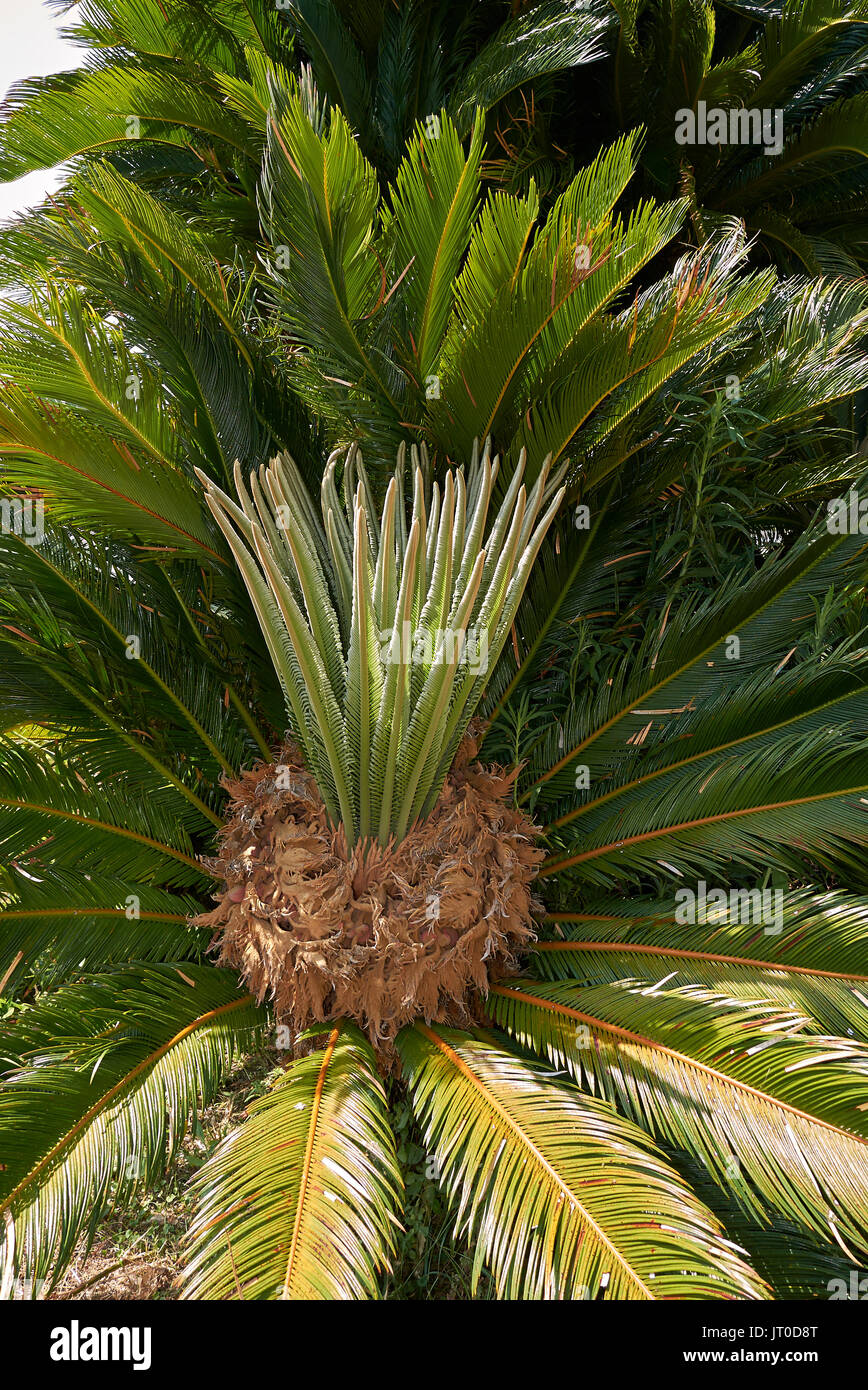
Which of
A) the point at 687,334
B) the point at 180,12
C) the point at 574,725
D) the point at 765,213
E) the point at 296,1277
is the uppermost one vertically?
the point at 180,12

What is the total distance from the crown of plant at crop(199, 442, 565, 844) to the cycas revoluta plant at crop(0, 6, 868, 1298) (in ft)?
0.05

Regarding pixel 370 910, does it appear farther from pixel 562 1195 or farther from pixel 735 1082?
pixel 735 1082

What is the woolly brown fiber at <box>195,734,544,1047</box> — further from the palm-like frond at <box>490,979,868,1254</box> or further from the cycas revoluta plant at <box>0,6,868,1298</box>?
the palm-like frond at <box>490,979,868,1254</box>

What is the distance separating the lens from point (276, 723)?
2.82m

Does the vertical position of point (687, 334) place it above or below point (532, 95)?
below

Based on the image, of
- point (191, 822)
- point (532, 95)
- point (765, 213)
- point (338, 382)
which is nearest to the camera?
→ point (338, 382)

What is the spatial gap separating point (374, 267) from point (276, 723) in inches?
55.8

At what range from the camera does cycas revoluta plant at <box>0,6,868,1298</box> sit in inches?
68.2

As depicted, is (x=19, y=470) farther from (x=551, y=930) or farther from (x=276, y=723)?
(x=551, y=930)

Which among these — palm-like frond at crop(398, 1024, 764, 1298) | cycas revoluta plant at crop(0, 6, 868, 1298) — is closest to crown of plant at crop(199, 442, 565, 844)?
cycas revoluta plant at crop(0, 6, 868, 1298)

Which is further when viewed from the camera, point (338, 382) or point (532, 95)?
point (532, 95)

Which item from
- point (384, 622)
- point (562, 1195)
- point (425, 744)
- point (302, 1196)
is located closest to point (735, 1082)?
point (562, 1195)

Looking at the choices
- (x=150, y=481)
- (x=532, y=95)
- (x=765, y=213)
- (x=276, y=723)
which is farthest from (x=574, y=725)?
(x=765, y=213)

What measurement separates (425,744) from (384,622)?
33 cm
